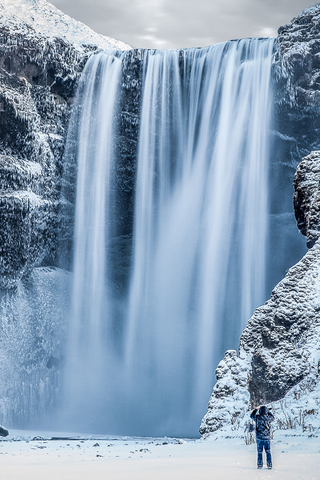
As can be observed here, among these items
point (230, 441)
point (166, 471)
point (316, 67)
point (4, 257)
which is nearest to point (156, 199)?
point (4, 257)

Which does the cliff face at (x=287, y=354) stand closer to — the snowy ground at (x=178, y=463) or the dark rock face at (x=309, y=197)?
the dark rock face at (x=309, y=197)

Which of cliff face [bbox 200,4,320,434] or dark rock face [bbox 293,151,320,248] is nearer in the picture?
cliff face [bbox 200,4,320,434]

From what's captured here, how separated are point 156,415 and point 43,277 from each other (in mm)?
7758

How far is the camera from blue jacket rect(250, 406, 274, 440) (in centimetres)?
639

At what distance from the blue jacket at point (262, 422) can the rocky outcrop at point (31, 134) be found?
17982 millimetres

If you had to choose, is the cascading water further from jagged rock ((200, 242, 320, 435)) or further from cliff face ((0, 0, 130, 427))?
jagged rock ((200, 242, 320, 435))

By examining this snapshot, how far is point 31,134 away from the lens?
23875mm

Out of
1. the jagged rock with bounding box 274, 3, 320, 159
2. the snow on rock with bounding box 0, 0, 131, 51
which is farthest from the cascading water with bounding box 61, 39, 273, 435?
the snow on rock with bounding box 0, 0, 131, 51

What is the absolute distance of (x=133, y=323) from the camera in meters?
24.3

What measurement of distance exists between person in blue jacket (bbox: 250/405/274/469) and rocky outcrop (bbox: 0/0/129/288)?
1800 centimetres

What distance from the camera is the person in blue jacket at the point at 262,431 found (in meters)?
6.30

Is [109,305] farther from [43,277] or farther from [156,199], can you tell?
[156,199]

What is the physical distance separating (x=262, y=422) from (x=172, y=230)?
18.3 meters

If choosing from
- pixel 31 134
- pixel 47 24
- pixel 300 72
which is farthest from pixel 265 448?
pixel 47 24
